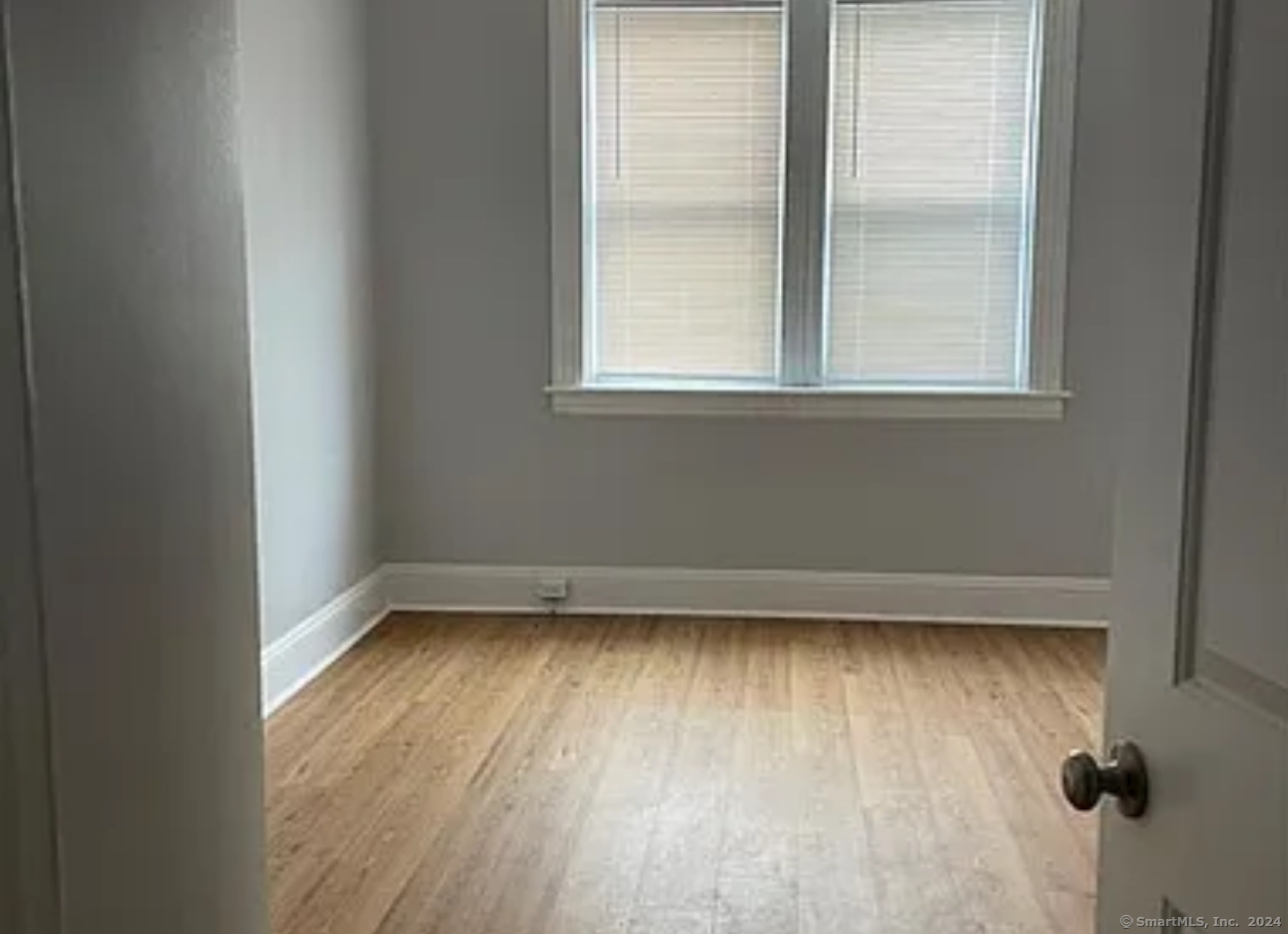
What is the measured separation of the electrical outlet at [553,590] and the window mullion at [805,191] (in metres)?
1.09

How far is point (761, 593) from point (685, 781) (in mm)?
1729

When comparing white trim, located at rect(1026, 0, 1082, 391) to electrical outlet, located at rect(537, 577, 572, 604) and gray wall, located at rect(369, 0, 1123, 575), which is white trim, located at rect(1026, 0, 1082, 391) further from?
electrical outlet, located at rect(537, 577, 572, 604)

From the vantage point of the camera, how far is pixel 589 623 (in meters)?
4.95

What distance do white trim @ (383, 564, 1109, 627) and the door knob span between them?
12.8ft

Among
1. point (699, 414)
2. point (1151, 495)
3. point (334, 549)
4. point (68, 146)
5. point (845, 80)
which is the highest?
point (845, 80)

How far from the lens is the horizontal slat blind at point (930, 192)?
4746 millimetres

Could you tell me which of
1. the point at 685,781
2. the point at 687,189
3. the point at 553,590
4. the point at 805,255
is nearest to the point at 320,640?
the point at 553,590

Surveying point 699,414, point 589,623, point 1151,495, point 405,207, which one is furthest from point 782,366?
point 1151,495

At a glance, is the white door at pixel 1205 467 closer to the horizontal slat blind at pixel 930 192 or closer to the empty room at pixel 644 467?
the empty room at pixel 644 467

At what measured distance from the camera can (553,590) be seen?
5.07m

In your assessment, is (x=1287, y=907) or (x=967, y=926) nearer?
(x=1287, y=907)

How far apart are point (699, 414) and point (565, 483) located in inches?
22.1

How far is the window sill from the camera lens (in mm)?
4852

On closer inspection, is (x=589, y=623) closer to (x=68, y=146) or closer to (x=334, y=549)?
(x=334, y=549)
